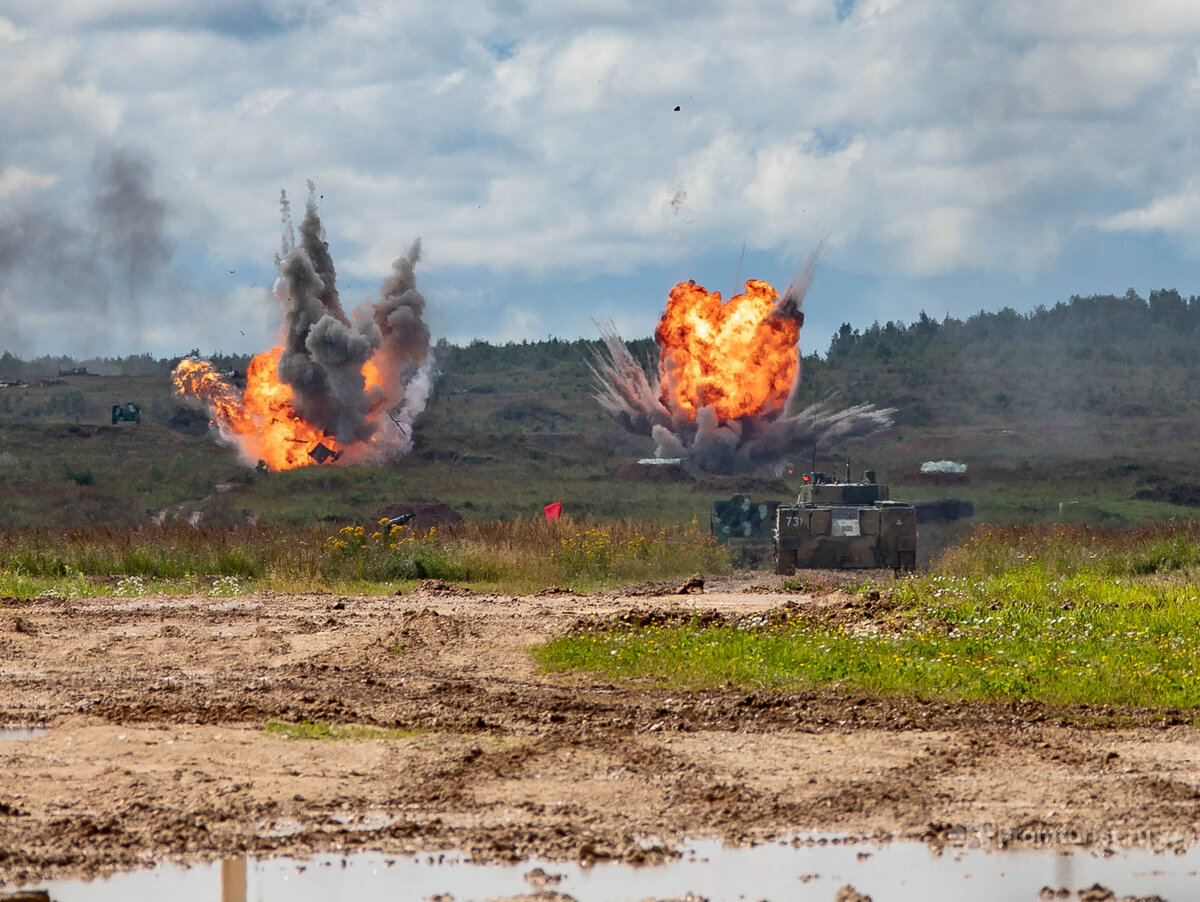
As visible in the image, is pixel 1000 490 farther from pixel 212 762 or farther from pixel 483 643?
pixel 212 762

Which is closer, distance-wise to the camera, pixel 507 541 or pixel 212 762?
pixel 212 762

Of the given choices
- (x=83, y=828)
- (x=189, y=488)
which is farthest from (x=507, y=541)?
(x=189, y=488)

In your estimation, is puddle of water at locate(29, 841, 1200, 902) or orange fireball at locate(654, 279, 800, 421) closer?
puddle of water at locate(29, 841, 1200, 902)

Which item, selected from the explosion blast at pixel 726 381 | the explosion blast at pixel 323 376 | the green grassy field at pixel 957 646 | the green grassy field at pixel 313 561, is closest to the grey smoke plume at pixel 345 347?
the explosion blast at pixel 323 376

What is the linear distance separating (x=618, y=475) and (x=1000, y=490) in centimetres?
1637

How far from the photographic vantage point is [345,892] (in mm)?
7375

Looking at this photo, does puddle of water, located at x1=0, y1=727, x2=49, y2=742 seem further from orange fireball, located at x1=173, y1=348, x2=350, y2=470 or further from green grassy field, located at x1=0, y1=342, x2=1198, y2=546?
orange fireball, located at x1=173, y1=348, x2=350, y2=470

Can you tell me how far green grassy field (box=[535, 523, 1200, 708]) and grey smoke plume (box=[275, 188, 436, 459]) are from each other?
147 feet

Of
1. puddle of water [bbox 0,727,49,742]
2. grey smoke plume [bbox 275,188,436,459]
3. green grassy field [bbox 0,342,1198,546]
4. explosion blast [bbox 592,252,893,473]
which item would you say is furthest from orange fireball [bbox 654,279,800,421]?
puddle of water [bbox 0,727,49,742]

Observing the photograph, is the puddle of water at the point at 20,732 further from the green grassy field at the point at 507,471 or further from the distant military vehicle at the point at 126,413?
the distant military vehicle at the point at 126,413

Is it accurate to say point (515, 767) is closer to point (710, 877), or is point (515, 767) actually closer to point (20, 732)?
point (710, 877)

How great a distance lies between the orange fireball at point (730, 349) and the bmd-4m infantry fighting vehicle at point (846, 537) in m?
30.2

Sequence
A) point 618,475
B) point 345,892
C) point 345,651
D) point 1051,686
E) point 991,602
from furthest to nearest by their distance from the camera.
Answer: point 618,475 < point 991,602 < point 345,651 < point 1051,686 < point 345,892

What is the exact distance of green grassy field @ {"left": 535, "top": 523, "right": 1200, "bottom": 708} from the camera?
12.9m
